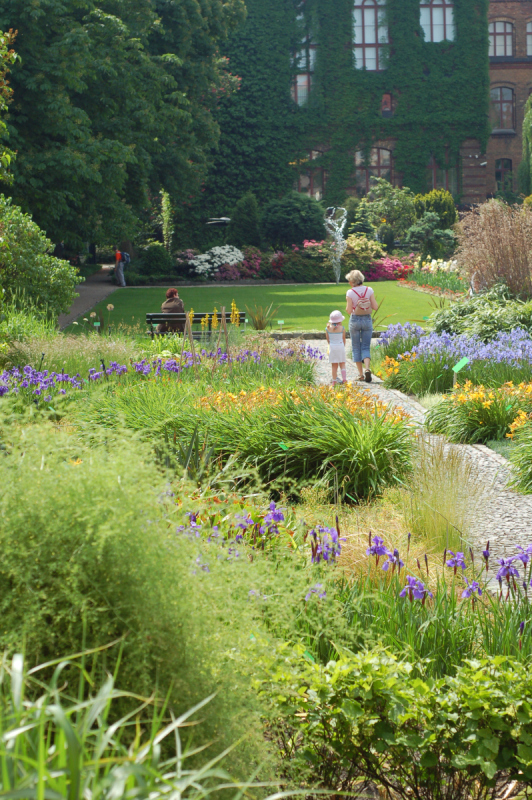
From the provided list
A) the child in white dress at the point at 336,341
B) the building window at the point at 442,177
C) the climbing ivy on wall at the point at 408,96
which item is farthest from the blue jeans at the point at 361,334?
the building window at the point at 442,177

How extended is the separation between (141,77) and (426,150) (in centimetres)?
2154

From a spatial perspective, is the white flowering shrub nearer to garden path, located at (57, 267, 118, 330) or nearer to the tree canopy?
garden path, located at (57, 267, 118, 330)

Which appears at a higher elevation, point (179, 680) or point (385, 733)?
point (179, 680)

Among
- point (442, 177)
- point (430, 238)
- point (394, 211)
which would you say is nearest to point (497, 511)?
point (430, 238)

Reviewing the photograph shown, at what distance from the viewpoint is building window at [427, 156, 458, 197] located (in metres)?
38.6

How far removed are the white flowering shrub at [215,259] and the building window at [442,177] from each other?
1427 cm

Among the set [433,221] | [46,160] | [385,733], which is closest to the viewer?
[385,733]

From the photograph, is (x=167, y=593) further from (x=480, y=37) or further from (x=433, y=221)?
(x=480, y=37)

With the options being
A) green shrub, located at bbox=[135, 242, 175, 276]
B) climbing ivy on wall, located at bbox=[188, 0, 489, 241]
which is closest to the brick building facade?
climbing ivy on wall, located at bbox=[188, 0, 489, 241]

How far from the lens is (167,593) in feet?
5.65

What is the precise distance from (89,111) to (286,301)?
21.8ft

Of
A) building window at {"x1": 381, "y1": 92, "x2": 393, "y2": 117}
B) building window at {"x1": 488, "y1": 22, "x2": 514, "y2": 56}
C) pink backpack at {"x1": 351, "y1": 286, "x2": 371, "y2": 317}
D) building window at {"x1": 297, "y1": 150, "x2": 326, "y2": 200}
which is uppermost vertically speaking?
building window at {"x1": 488, "y1": 22, "x2": 514, "y2": 56}

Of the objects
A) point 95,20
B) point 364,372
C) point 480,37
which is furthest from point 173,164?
point 480,37

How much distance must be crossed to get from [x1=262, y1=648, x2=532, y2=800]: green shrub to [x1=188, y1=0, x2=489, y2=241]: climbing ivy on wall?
34926mm
